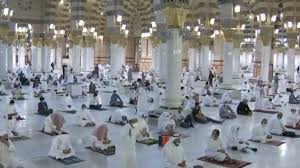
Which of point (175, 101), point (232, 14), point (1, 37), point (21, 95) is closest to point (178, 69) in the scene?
point (175, 101)

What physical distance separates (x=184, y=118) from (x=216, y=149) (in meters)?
2.88

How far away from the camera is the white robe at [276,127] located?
330 inches

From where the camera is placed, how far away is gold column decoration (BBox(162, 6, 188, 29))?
8805 millimetres

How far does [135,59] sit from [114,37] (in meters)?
14.2

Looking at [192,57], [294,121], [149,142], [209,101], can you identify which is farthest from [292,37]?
[149,142]

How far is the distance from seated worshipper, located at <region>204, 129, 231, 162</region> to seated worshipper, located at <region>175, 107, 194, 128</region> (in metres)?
2.66

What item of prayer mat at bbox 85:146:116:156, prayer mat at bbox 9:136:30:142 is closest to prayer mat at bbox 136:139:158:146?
prayer mat at bbox 85:146:116:156

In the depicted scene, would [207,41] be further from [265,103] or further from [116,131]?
[116,131]

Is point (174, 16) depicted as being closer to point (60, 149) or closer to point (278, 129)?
point (278, 129)

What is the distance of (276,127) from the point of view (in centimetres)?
839

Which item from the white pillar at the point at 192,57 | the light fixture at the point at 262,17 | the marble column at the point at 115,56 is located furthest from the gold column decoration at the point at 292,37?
the marble column at the point at 115,56

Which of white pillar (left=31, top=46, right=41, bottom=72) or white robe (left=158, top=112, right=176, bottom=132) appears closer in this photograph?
white robe (left=158, top=112, right=176, bottom=132)

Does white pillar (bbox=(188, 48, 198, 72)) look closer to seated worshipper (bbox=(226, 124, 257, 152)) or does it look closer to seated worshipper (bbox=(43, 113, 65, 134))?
seated worshipper (bbox=(43, 113, 65, 134))

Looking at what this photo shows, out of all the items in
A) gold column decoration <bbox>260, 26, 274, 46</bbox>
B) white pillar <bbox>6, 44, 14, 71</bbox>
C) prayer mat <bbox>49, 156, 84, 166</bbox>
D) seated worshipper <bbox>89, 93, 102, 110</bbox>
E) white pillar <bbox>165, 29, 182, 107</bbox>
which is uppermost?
gold column decoration <bbox>260, 26, 274, 46</bbox>
